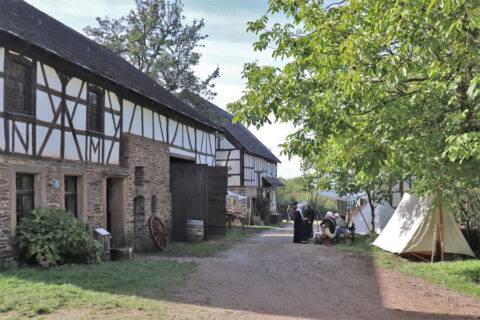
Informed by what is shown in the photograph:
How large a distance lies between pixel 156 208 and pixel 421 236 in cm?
869

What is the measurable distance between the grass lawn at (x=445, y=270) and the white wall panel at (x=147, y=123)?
26.4ft

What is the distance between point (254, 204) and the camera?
104ft

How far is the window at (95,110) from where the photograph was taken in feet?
40.0

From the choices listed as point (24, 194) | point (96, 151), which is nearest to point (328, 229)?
point (96, 151)

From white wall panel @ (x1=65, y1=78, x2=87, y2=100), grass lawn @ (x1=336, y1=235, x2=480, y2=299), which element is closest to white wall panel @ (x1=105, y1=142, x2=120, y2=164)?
white wall panel @ (x1=65, y1=78, x2=87, y2=100)

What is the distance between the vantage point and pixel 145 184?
14906 millimetres

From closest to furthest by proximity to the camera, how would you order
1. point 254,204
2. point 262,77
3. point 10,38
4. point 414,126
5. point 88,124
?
point 414,126 < point 262,77 < point 10,38 < point 88,124 < point 254,204

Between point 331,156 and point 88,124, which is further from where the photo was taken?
point 88,124

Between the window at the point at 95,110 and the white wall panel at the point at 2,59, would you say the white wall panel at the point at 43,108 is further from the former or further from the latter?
A: the window at the point at 95,110

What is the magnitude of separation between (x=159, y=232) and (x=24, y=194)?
5.72 m

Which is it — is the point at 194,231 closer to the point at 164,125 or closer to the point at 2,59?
the point at 164,125

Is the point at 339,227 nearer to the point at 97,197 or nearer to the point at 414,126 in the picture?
the point at 97,197

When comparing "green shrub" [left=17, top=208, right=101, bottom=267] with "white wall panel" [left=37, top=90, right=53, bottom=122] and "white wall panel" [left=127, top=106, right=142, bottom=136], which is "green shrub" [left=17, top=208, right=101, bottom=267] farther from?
"white wall panel" [left=127, top=106, right=142, bottom=136]

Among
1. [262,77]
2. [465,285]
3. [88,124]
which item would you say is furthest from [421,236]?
[88,124]
